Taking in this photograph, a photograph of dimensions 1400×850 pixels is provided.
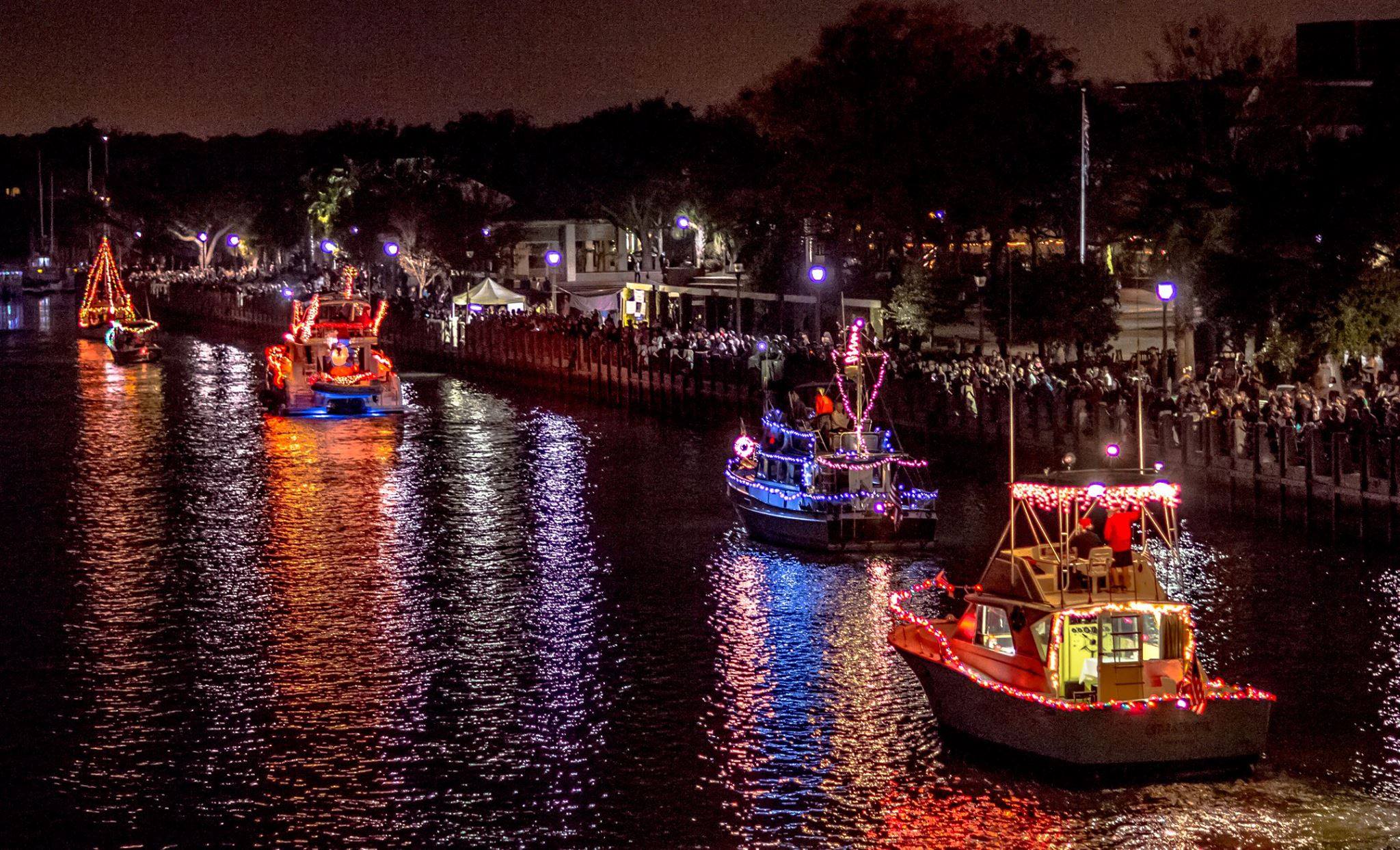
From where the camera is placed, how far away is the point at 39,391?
77.5m

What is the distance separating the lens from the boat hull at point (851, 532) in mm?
37188

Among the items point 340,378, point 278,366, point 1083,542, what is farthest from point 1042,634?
point 278,366

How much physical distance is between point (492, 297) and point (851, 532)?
57970mm

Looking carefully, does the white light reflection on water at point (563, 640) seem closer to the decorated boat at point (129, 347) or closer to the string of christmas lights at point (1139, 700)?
the string of christmas lights at point (1139, 700)

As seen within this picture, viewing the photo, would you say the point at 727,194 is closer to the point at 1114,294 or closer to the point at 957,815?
the point at 1114,294

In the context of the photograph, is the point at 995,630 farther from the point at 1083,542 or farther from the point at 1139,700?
the point at 1139,700

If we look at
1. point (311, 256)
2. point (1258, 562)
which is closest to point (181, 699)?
point (1258, 562)

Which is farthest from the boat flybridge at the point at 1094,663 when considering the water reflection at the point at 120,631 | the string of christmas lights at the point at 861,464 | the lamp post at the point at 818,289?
the lamp post at the point at 818,289

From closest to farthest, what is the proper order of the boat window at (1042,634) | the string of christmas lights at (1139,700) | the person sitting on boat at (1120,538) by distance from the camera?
the string of christmas lights at (1139,700) < the boat window at (1042,634) < the person sitting on boat at (1120,538)

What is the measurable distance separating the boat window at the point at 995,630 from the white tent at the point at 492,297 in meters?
70.3

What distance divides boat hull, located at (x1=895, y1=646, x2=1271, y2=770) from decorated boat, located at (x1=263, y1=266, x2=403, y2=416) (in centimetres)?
4689

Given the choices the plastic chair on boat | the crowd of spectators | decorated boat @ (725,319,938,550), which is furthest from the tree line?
the plastic chair on boat

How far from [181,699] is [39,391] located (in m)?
54.7

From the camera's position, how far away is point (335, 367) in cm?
6731
